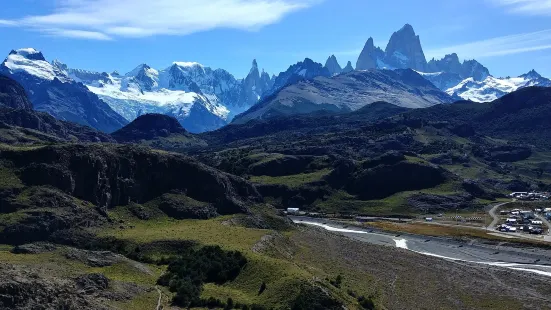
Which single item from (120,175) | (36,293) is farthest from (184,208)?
(36,293)

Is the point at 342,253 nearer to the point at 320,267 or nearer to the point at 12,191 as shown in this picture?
the point at 320,267

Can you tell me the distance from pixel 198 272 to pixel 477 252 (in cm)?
10222

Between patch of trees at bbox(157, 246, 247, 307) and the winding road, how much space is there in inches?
3044

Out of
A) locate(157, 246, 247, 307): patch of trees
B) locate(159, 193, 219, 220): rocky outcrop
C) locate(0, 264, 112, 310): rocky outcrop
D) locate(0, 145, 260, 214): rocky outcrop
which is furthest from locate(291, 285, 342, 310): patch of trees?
locate(0, 145, 260, 214): rocky outcrop

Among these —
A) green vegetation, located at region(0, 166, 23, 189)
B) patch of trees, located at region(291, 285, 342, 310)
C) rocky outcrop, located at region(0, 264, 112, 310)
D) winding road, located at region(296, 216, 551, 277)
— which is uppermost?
green vegetation, located at region(0, 166, 23, 189)

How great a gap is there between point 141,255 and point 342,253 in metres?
54.6

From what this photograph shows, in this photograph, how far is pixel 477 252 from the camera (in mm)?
172250

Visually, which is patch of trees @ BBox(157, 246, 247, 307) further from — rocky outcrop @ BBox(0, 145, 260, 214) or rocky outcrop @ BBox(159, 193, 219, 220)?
rocky outcrop @ BBox(0, 145, 260, 214)

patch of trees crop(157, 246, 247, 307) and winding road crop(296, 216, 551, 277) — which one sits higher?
patch of trees crop(157, 246, 247, 307)

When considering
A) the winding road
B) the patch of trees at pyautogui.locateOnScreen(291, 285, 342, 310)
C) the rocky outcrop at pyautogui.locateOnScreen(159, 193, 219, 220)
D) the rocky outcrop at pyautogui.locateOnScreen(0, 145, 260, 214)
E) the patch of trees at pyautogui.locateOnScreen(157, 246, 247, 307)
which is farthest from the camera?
the rocky outcrop at pyautogui.locateOnScreen(159, 193, 219, 220)

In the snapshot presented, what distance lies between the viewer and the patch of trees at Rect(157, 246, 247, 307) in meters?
89.1

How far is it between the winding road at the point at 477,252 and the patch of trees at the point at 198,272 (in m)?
77.3

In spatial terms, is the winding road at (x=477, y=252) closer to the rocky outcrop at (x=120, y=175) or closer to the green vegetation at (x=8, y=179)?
the rocky outcrop at (x=120, y=175)

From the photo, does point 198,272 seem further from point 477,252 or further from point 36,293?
point 477,252
